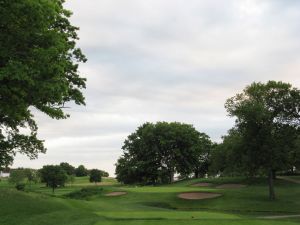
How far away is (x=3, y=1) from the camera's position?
1738 cm

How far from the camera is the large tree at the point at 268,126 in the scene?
147 feet

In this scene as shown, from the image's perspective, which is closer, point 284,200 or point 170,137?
point 284,200

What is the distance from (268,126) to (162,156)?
196 feet

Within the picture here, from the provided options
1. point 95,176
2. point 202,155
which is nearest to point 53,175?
point 95,176

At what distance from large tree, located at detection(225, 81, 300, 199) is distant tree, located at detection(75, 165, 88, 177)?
415ft

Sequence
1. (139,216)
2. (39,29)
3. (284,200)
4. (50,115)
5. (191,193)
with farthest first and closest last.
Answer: (191,193)
(284,200)
(139,216)
(50,115)
(39,29)

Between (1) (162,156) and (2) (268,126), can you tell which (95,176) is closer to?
(1) (162,156)

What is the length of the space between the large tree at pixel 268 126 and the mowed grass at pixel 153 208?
4129 mm

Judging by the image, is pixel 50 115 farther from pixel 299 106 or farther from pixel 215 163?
pixel 215 163

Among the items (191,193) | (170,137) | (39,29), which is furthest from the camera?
(170,137)

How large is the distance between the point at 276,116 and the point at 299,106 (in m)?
2.77

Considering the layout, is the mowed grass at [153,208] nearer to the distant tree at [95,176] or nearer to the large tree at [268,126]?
the large tree at [268,126]

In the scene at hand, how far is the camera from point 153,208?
3644 cm

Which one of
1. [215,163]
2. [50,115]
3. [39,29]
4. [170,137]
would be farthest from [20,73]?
[170,137]
